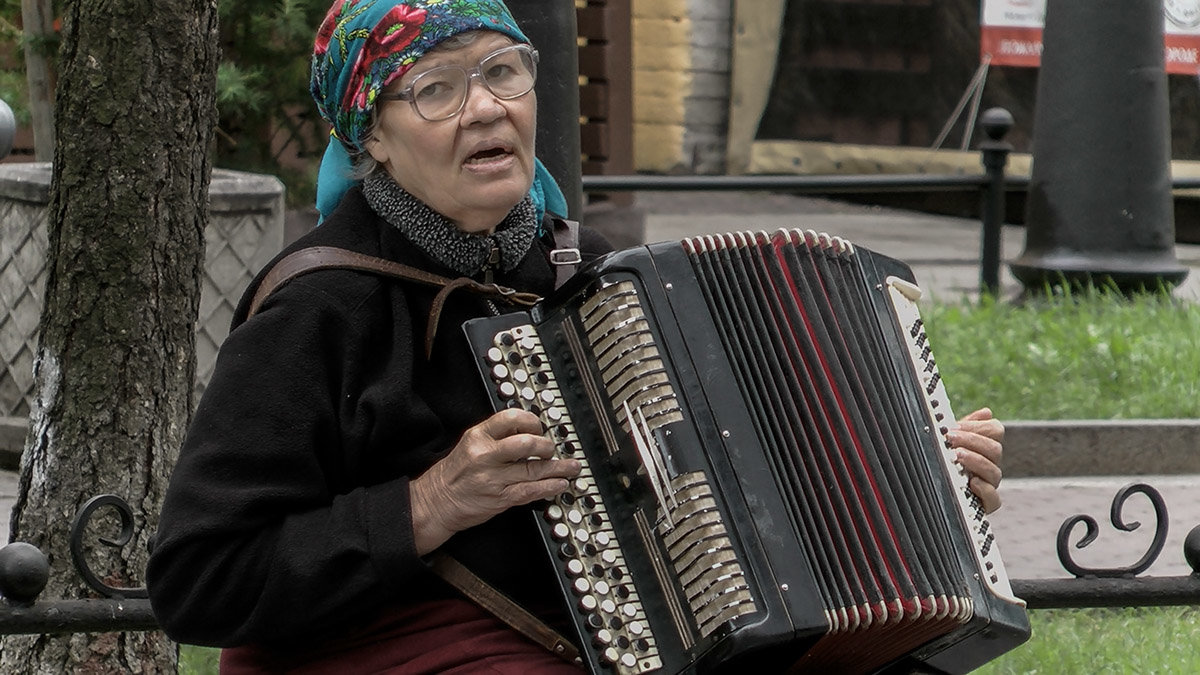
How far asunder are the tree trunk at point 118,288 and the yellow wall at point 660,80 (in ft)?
30.0

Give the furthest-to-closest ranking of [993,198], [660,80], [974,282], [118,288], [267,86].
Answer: [660,80]
[974,282]
[993,198]
[267,86]
[118,288]

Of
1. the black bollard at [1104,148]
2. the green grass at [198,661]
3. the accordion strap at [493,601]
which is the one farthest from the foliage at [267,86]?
the accordion strap at [493,601]

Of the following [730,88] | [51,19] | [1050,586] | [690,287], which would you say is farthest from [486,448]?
[730,88]

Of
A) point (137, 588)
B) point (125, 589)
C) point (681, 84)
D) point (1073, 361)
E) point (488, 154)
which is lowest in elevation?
point (681, 84)

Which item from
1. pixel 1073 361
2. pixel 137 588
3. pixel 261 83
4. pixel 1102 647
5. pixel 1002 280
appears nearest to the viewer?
pixel 137 588

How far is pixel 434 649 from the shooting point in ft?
8.21

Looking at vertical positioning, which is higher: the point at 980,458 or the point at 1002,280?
the point at 980,458

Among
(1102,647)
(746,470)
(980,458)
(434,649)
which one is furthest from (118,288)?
(1102,647)

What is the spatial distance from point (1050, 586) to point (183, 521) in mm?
1511

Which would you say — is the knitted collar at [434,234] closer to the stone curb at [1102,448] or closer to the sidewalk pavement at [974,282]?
the sidewalk pavement at [974,282]

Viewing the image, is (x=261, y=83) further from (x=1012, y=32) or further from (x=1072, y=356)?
(x=1012, y=32)

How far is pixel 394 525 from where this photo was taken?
244cm

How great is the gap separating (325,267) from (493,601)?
19.0 inches

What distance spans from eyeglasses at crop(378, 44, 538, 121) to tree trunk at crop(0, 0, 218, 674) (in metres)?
0.98
